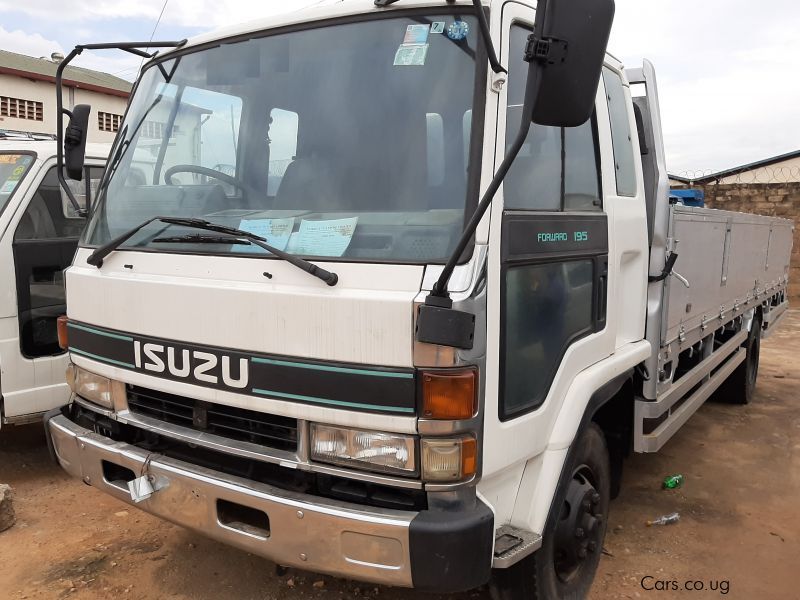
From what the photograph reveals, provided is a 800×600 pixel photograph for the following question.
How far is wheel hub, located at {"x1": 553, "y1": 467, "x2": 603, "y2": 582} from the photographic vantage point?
2.72m

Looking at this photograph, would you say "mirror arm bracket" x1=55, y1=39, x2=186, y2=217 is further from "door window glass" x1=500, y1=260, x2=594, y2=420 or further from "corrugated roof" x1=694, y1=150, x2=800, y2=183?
"corrugated roof" x1=694, y1=150, x2=800, y2=183

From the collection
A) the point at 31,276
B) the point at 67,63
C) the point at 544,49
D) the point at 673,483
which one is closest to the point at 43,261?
the point at 31,276

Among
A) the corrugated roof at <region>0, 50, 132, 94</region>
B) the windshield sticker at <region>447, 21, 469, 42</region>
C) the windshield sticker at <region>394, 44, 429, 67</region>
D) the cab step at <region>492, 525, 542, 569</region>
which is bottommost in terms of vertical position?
the cab step at <region>492, 525, 542, 569</region>

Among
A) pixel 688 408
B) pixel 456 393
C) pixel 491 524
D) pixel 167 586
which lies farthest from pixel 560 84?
pixel 688 408

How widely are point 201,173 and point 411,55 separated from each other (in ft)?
3.28

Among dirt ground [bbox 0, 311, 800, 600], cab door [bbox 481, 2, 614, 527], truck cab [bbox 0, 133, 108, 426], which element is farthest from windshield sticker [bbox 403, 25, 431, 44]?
truck cab [bbox 0, 133, 108, 426]

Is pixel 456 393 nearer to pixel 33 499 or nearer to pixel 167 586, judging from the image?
pixel 167 586

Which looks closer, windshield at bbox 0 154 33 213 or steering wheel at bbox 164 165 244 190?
steering wheel at bbox 164 165 244 190

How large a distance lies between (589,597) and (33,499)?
313 cm

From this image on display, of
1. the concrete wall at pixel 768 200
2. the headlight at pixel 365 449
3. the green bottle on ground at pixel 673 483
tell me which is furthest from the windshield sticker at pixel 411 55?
the concrete wall at pixel 768 200

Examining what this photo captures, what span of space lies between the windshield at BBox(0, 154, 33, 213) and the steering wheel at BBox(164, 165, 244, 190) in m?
1.85

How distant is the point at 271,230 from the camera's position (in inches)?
91.4

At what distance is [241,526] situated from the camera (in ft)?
7.49

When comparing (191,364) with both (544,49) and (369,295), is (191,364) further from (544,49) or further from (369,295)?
(544,49)
